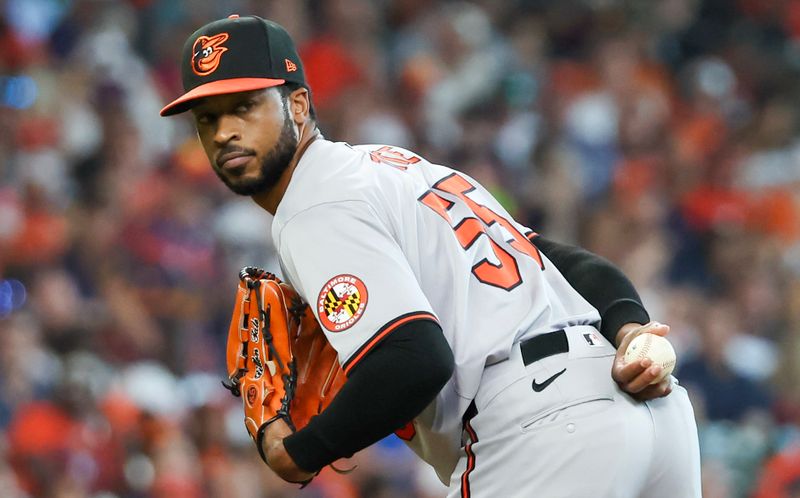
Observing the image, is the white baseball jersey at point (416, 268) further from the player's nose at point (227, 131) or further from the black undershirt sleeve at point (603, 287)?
the player's nose at point (227, 131)

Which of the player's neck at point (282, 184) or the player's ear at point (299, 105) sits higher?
the player's ear at point (299, 105)

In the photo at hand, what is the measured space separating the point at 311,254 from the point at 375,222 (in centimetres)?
16

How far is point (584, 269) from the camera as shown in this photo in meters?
3.30

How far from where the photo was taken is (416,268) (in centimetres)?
294

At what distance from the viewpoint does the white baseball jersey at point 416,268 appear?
276 cm

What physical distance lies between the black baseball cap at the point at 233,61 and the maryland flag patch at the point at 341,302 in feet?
1.72

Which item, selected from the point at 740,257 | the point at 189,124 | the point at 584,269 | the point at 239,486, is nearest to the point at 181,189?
the point at 189,124

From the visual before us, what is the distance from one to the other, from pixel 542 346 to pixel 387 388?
438 mm

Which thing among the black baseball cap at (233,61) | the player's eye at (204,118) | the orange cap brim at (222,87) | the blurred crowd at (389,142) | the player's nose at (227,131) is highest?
the black baseball cap at (233,61)

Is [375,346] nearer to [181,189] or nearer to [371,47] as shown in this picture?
[181,189]

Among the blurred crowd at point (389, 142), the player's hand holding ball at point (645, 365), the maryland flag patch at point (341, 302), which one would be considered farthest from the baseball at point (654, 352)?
the blurred crowd at point (389, 142)

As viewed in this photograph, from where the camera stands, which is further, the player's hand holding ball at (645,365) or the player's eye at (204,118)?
the player's eye at (204,118)

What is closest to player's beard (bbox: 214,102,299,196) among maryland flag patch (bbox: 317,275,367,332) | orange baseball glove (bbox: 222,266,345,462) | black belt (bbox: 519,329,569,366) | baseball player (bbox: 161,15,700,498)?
baseball player (bbox: 161,15,700,498)

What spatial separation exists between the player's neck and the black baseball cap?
0.47 ft
